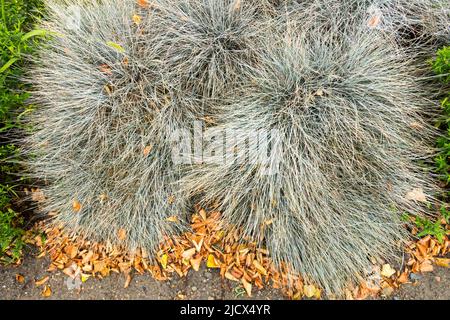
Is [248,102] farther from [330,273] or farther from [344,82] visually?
[330,273]

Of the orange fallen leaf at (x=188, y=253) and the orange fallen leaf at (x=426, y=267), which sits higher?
the orange fallen leaf at (x=188, y=253)

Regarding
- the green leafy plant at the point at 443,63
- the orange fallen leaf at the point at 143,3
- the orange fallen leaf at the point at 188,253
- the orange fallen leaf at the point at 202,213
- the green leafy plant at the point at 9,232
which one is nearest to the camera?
the green leafy plant at the point at 443,63

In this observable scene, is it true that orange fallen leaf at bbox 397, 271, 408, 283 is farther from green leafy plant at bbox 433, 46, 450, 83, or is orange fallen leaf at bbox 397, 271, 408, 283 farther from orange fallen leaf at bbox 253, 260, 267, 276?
green leafy plant at bbox 433, 46, 450, 83

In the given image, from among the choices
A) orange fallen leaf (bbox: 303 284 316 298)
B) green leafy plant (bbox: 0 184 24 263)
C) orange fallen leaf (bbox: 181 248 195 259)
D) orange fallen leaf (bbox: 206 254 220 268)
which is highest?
green leafy plant (bbox: 0 184 24 263)

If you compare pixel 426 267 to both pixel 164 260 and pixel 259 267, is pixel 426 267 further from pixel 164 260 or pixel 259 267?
pixel 164 260

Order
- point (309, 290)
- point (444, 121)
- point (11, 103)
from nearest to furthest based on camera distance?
point (309, 290)
point (444, 121)
point (11, 103)

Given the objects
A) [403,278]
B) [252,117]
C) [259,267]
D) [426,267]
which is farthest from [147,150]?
[426,267]

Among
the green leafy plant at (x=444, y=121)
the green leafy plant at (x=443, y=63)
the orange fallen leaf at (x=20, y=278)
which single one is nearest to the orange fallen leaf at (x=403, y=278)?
the green leafy plant at (x=444, y=121)

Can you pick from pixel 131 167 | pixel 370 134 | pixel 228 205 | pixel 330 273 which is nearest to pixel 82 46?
pixel 131 167

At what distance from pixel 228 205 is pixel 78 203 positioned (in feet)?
3.81

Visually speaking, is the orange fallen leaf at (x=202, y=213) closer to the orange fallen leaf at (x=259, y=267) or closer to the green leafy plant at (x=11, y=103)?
the orange fallen leaf at (x=259, y=267)

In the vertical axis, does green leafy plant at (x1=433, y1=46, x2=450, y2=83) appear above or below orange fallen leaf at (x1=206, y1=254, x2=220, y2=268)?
above

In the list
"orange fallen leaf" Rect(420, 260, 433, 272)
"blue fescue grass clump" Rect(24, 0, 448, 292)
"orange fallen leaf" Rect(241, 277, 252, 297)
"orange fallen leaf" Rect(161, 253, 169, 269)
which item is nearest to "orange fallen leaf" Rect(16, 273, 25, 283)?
"blue fescue grass clump" Rect(24, 0, 448, 292)

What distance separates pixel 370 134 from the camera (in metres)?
2.80
